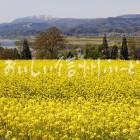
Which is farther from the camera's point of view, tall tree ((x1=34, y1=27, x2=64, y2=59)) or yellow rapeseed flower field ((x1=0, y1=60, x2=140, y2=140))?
tall tree ((x1=34, y1=27, x2=64, y2=59))

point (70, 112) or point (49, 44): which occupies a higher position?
point (70, 112)

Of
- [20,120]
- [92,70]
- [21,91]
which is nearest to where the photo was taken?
[20,120]

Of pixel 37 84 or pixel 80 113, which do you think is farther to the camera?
pixel 37 84

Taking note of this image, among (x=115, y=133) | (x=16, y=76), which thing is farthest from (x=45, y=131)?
(x=16, y=76)

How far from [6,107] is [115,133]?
2984mm

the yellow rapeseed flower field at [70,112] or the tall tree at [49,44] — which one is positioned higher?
the yellow rapeseed flower field at [70,112]

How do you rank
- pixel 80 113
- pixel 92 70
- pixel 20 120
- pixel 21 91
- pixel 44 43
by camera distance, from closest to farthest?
pixel 20 120 → pixel 80 113 → pixel 21 91 → pixel 92 70 → pixel 44 43

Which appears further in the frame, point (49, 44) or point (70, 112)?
point (49, 44)

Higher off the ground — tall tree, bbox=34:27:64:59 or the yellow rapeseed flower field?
the yellow rapeseed flower field

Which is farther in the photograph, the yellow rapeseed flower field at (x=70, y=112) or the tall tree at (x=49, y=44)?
the tall tree at (x=49, y=44)

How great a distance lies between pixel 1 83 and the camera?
18016mm

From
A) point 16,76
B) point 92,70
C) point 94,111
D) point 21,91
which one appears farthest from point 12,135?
point 92,70

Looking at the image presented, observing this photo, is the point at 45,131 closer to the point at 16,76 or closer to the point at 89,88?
the point at 89,88

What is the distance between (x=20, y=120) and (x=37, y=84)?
8.08 meters
